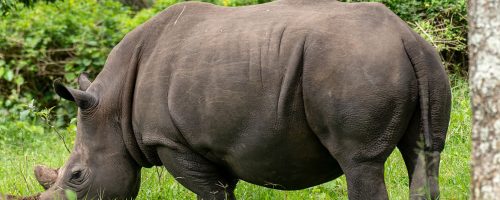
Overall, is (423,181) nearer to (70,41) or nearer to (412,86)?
(412,86)

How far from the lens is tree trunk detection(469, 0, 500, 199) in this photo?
3.94 metres

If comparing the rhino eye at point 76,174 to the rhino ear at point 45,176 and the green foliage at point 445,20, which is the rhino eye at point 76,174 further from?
the green foliage at point 445,20

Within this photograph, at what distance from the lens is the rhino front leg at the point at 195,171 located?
5.61m

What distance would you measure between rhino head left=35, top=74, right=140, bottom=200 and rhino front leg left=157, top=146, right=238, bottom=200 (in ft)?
1.40

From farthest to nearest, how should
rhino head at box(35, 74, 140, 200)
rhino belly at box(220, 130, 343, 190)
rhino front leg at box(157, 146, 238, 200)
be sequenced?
1. rhino head at box(35, 74, 140, 200)
2. rhino front leg at box(157, 146, 238, 200)
3. rhino belly at box(220, 130, 343, 190)

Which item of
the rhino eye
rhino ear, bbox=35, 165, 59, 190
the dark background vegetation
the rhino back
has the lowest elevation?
the dark background vegetation

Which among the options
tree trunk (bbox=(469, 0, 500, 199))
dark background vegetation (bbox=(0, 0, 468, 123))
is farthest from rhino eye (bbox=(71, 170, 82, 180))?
dark background vegetation (bbox=(0, 0, 468, 123))

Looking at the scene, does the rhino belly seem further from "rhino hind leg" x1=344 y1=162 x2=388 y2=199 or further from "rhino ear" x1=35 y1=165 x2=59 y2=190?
"rhino ear" x1=35 y1=165 x2=59 y2=190

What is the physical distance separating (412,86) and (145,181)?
119 inches

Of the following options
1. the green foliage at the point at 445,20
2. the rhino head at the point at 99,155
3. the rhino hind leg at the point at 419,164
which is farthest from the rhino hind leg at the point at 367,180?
the green foliage at the point at 445,20

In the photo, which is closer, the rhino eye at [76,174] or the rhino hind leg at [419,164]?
the rhino hind leg at [419,164]

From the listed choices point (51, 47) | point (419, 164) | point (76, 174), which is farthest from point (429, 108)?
point (51, 47)

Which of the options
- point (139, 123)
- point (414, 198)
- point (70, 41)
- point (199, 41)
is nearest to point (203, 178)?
point (139, 123)

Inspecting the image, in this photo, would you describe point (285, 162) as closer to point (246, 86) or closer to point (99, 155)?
point (246, 86)
